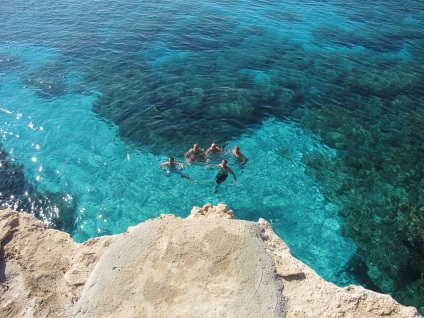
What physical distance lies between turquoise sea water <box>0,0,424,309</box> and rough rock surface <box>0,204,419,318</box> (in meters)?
4.05

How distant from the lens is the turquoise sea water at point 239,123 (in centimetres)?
1420

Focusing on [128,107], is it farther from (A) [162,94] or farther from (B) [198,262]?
(B) [198,262]

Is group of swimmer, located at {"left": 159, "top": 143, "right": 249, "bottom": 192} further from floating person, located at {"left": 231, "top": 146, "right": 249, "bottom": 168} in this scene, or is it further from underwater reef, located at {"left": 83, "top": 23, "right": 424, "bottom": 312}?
underwater reef, located at {"left": 83, "top": 23, "right": 424, "bottom": 312}

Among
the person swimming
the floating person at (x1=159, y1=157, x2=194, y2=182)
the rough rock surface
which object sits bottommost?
the floating person at (x1=159, y1=157, x2=194, y2=182)

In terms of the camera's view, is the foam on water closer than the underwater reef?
No

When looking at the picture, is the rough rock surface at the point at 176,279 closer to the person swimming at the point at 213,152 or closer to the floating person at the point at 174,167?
the floating person at the point at 174,167

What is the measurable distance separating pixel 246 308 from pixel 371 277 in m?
6.85

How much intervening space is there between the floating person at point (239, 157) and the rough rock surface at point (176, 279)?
636 cm

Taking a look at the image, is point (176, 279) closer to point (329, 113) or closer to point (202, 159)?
point (202, 159)

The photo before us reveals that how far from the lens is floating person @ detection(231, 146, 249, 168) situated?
16.3 meters

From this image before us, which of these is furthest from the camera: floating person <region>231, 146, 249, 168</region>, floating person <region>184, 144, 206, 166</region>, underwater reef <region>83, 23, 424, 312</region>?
floating person <region>231, 146, 249, 168</region>

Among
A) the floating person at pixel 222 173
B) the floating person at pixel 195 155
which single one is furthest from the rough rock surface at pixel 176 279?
the floating person at pixel 195 155

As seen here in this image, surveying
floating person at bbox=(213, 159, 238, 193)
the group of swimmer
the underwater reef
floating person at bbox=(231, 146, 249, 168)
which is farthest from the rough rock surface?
floating person at bbox=(231, 146, 249, 168)

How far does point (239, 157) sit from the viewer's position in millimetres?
16391
